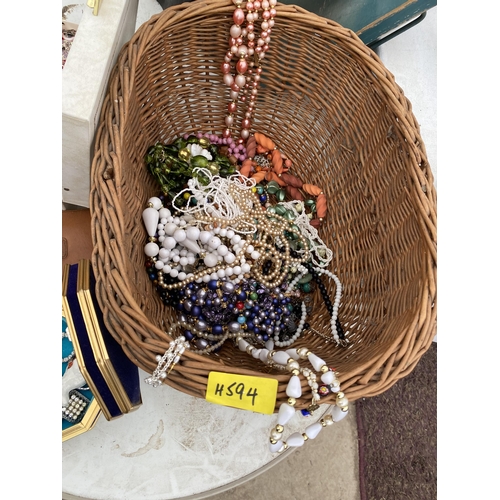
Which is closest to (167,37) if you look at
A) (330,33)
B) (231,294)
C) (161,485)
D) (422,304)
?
(330,33)

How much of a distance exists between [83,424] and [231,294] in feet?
0.94

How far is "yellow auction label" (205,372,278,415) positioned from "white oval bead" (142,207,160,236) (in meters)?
0.29

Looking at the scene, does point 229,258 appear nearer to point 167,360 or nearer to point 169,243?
point 169,243

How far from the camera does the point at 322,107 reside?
0.84 metres

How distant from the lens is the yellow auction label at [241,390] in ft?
1.69

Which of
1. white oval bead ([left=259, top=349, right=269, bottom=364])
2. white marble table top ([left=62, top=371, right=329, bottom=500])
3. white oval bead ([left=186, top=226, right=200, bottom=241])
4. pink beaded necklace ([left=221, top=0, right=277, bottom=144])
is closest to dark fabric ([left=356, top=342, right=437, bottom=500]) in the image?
white marble table top ([left=62, top=371, right=329, bottom=500])

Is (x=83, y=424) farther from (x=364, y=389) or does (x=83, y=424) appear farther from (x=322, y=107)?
(x=322, y=107)

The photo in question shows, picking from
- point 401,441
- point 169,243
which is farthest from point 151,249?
point 401,441

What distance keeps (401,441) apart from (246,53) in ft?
3.21

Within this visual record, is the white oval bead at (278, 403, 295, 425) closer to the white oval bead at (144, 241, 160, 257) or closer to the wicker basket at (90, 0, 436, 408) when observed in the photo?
the wicker basket at (90, 0, 436, 408)

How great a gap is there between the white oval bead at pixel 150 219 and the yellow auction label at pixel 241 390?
0.95 ft

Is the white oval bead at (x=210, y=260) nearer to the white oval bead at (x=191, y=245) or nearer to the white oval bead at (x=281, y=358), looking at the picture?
the white oval bead at (x=191, y=245)

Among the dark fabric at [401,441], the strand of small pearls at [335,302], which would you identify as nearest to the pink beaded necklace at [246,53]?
the strand of small pearls at [335,302]

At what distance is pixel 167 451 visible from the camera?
26.0 inches
